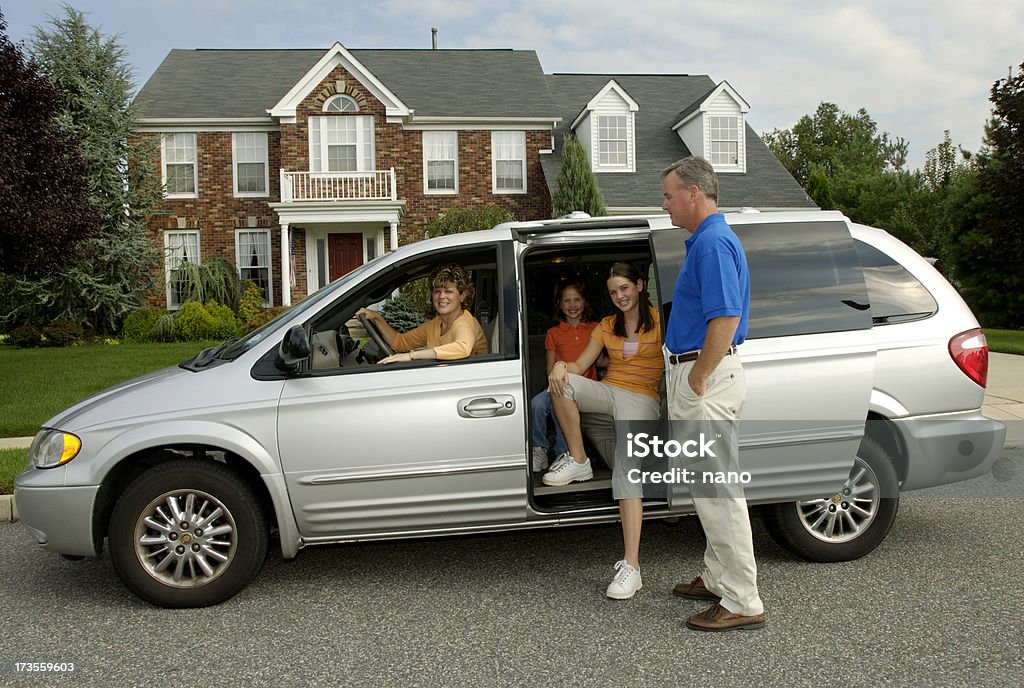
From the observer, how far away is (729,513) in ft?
13.3

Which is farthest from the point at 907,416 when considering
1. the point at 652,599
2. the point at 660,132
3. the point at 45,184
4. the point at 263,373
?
the point at 660,132

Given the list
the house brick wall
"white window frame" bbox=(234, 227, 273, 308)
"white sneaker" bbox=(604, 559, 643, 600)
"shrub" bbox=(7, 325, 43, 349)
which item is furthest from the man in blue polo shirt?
"white window frame" bbox=(234, 227, 273, 308)

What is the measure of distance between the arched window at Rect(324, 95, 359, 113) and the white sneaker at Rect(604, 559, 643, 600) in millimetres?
22886

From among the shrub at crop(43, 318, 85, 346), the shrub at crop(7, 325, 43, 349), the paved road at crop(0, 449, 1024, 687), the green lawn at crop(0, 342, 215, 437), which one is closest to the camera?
the paved road at crop(0, 449, 1024, 687)

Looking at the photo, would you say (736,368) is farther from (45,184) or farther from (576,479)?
(45,184)

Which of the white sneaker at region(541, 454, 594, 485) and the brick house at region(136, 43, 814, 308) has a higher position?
the brick house at region(136, 43, 814, 308)

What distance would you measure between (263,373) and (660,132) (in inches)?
1014

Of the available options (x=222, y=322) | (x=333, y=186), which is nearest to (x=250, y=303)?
(x=222, y=322)

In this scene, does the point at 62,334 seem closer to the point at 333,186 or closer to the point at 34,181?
the point at 333,186

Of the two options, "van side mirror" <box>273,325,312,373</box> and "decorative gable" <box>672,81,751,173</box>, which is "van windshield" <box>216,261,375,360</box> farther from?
"decorative gable" <box>672,81,751,173</box>

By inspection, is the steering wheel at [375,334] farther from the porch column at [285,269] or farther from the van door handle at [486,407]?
the porch column at [285,269]

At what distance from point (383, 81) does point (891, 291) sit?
25.0 meters

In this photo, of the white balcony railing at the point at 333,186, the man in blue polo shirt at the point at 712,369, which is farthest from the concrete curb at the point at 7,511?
the white balcony railing at the point at 333,186

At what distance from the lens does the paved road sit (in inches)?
145
